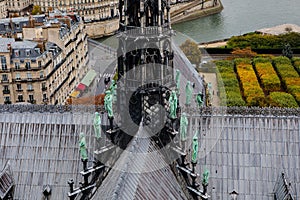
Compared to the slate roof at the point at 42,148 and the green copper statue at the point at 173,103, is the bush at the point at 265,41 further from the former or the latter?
the green copper statue at the point at 173,103

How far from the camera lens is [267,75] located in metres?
71.9

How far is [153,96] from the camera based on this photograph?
22.6m

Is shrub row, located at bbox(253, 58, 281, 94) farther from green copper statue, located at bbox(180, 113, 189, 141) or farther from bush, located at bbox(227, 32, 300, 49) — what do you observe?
green copper statue, located at bbox(180, 113, 189, 141)

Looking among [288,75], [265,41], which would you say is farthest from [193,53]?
[265,41]

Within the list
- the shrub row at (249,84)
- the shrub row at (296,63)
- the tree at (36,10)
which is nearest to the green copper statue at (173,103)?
the shrub row at (249,84)

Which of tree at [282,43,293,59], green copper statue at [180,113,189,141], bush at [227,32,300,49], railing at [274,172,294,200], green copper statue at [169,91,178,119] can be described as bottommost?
railing at [274,172,294,200]

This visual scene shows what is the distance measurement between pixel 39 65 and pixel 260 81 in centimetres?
2879

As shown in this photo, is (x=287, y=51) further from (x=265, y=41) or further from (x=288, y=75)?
(x=288, y=75)

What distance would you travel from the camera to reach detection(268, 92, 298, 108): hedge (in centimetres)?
5953

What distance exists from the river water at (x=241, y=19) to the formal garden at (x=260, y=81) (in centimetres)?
2638

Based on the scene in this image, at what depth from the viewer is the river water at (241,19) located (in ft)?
364

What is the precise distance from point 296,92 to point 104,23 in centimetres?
Result: 6018

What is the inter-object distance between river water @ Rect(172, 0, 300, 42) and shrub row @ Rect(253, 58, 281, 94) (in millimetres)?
25992

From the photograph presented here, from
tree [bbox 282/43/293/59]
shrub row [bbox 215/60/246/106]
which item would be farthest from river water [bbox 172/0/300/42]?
shrub row [bbox 215/60/246/106]
